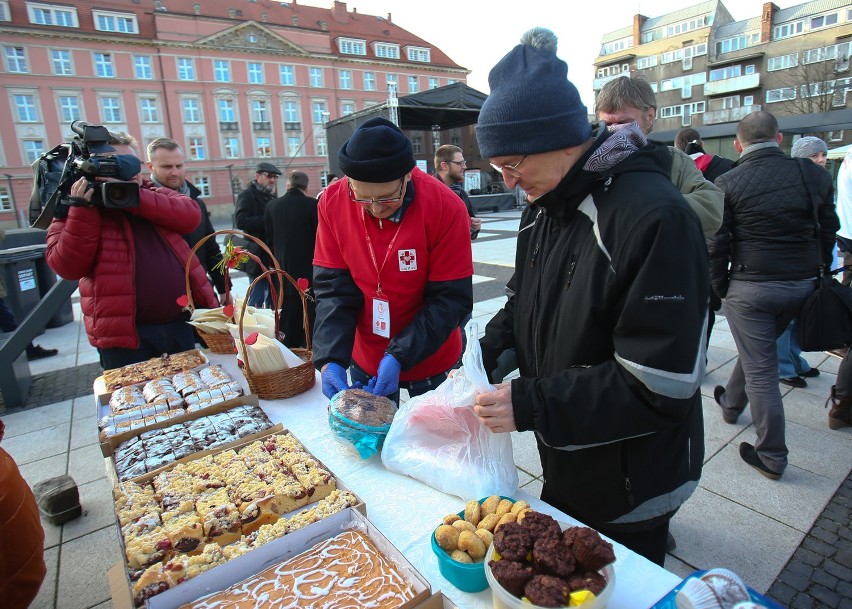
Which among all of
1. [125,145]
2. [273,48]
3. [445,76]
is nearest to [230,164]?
[273,48]

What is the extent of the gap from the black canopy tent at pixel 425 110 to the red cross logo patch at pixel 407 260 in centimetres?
875

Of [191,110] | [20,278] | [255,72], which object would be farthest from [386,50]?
[20,278]

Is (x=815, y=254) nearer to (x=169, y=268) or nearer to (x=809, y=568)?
(x=809, y=568)

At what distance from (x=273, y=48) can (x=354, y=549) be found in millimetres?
47169

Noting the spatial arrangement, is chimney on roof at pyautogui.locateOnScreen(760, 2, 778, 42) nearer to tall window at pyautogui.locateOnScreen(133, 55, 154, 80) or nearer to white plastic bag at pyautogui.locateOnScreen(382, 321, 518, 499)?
tall window at pyautogui.locateOnScreen(133, 55, 154, 80)

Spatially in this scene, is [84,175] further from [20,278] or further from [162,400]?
[20,278]

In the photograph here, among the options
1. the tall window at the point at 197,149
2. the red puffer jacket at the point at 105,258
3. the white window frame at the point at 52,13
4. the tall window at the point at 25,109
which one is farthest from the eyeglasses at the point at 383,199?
the white window frame at the point at 52,13

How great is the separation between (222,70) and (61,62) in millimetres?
10657

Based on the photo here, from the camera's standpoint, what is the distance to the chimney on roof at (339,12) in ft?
158

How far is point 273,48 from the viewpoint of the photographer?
40781 millimetres

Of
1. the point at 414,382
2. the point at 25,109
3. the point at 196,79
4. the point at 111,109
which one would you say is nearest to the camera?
the point at 414,382

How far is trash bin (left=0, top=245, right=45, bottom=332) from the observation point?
240 inches

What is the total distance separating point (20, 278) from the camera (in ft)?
20.6

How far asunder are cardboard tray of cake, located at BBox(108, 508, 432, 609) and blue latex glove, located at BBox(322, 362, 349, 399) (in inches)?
25.9
